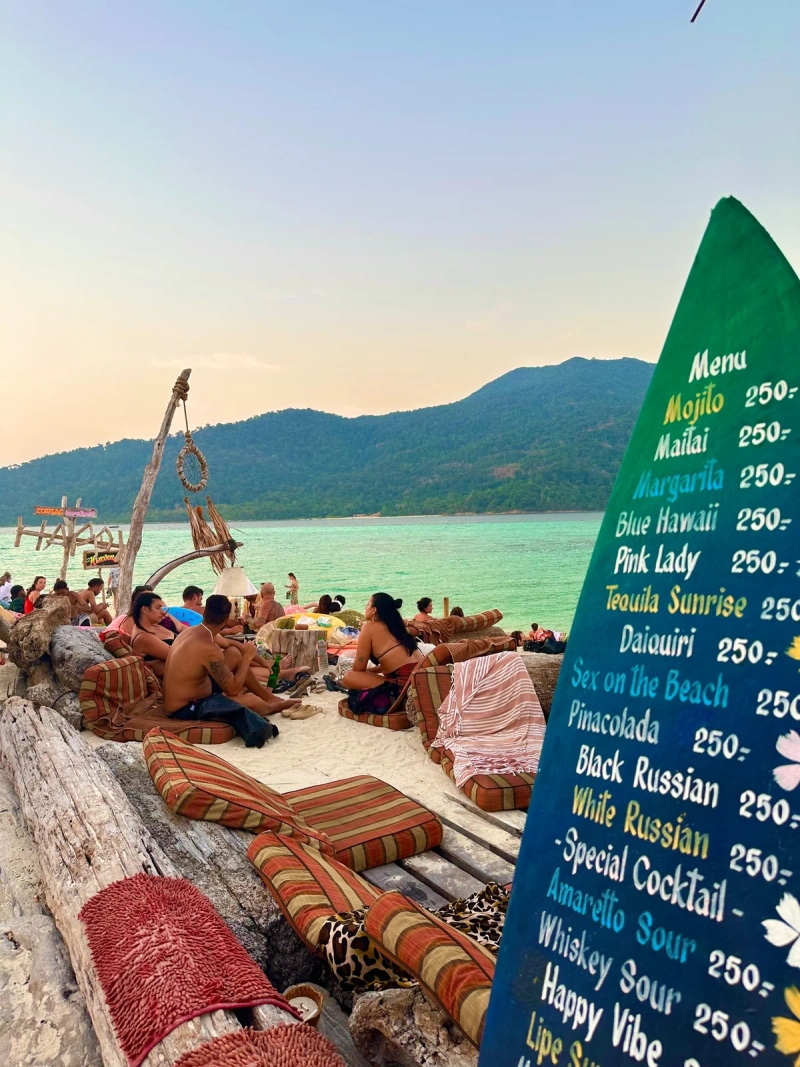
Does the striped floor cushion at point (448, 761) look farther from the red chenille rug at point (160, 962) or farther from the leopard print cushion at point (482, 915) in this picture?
the red chenille rug at point (160, 962)

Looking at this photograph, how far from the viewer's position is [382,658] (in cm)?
657

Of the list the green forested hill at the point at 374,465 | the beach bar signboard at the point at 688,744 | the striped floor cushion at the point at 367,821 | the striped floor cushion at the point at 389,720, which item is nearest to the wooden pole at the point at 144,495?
the striped floor cushion at the point at 389,720

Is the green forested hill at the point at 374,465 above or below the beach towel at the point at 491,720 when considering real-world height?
above

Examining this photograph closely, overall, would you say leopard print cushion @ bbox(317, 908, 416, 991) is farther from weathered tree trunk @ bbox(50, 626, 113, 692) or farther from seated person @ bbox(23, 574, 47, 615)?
seated person @ bbox(23, 574, 47, 615)

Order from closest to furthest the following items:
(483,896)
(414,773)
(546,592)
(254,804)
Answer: (483,896), (254,804), (414,773), (546,592)

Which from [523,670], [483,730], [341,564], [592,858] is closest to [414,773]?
[483,730]

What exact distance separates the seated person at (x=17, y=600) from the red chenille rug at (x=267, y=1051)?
11253mm

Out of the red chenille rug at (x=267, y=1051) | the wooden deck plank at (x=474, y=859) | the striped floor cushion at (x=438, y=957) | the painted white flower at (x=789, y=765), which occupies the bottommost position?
the wooden deck plank at (x=474, y=859)

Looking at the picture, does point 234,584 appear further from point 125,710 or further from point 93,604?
point 93,604

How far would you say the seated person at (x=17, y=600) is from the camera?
463 inches

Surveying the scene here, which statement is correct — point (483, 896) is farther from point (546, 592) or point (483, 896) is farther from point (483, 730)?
point (546, 592)

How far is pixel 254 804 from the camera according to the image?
10.2ft

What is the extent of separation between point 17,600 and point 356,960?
11565 millimetres

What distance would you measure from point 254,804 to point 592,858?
2217 mm
